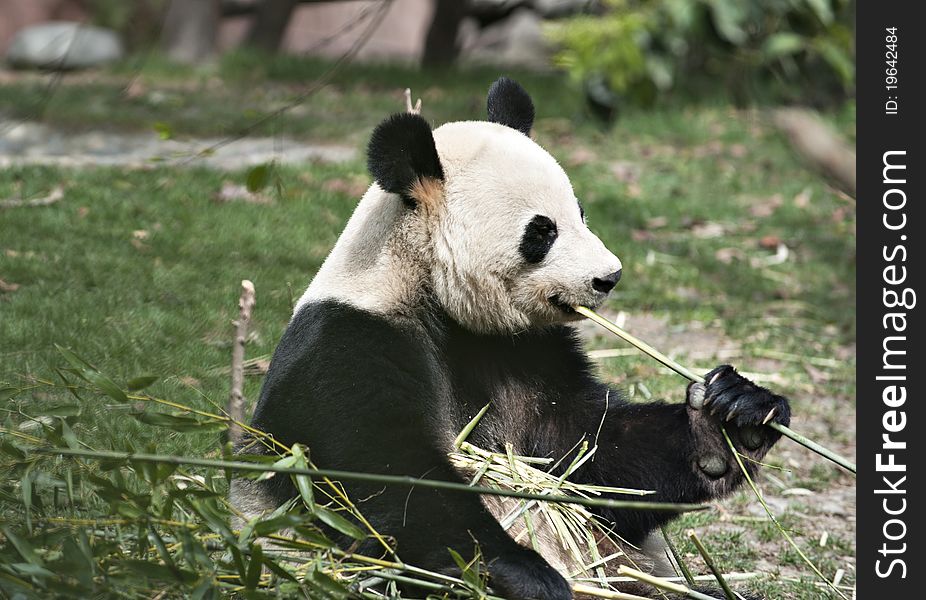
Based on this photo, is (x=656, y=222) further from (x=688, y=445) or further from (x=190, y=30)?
(x=190, y=30)

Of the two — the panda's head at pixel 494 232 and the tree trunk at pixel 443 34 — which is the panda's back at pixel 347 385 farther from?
the tree trunk at pixel 443 34

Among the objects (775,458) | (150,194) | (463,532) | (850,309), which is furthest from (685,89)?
(463,532)

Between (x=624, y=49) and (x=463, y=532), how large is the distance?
22.3 feet

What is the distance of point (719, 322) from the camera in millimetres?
6855

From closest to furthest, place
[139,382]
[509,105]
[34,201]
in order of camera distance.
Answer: [139,382]
[509,105]
[34,201]

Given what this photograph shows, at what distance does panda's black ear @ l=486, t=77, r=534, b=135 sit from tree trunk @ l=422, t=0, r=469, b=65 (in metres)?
11.4

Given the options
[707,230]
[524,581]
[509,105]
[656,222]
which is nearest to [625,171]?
[656,222]

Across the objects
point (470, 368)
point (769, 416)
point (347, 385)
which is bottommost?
point (769, 416)

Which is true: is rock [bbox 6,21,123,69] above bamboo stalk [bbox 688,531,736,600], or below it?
below

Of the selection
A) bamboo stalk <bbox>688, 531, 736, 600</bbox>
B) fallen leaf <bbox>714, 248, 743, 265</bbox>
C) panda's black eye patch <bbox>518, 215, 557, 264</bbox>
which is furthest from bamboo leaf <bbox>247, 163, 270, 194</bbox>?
fallen leaf <bbox>714, 248, 743, 265</bbox>

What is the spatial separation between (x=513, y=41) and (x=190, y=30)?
22.0ft

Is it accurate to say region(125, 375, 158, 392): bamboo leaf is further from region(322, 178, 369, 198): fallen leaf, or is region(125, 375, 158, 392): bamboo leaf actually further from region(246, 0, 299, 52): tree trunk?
region(246, 0, 299, 52): tree trunk

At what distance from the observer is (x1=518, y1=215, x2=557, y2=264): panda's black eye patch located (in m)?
3.18

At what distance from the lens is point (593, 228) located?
7910mm
